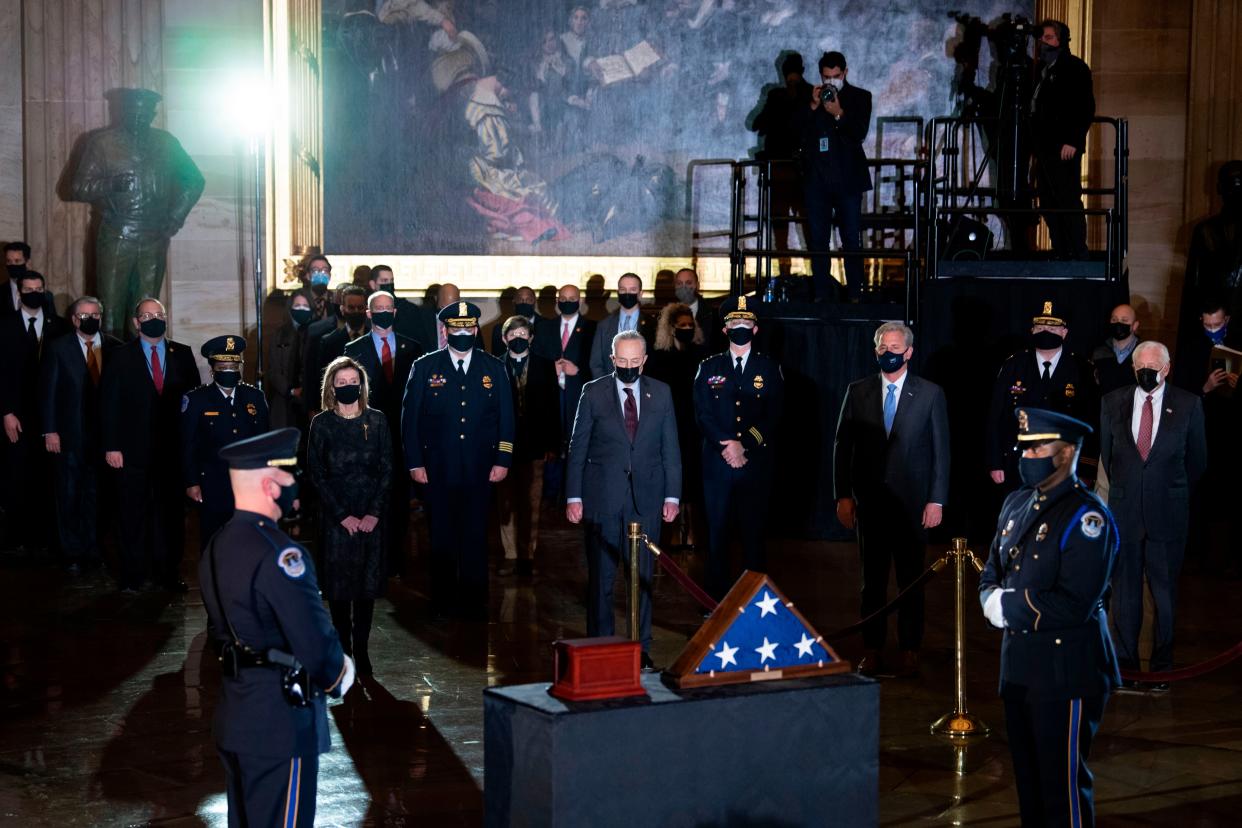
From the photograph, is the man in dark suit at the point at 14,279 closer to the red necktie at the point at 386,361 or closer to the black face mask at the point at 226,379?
the red necktie at the point at 386,361

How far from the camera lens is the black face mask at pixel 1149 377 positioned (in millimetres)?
8227

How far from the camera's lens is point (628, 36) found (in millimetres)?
15531

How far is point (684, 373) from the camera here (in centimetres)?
1238

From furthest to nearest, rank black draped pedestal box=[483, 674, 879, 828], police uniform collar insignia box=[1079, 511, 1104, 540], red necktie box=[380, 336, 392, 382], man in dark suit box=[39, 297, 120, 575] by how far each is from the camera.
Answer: man in dark suit box=[39, 297, 120, 575]
red necktie box=[380, 336, 392, 382]
police uniform collar insignia box=[1079, 511, 1104, 540]
black draped pedestal box=[483, 674, 879, 828]

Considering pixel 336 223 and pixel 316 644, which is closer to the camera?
pixel 316 644

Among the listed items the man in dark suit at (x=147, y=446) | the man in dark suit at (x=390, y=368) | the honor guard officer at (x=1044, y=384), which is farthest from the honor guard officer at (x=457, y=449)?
the honor guard officer at (x=1044, y=384)

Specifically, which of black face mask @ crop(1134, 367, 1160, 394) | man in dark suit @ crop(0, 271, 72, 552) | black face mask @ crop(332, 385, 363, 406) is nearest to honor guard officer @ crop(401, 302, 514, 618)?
black face mask @ crop(332, 385, 363, 406)

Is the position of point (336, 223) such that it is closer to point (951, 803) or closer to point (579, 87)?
point (579, 87)

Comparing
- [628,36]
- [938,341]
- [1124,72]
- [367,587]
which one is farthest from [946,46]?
[367,587]

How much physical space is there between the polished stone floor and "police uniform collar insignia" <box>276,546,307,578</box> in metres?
1.73

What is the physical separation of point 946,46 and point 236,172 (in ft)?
22.8

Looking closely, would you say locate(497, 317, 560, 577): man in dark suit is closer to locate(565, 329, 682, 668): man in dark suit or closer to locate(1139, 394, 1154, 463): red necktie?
locate(565, 329, 682, 668): man in dark suit

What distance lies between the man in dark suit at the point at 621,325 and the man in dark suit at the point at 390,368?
186 centimetres

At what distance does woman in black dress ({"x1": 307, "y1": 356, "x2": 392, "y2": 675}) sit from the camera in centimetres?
A: 820
